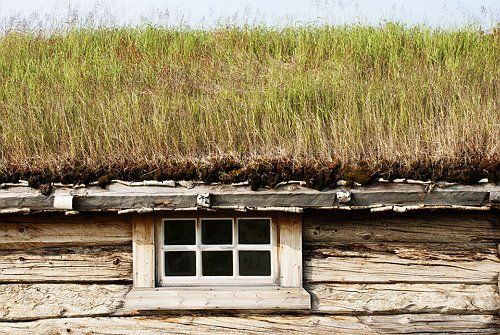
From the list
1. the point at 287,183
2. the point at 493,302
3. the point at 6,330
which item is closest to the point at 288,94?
the point at 287,183

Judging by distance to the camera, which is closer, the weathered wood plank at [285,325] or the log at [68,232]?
Result: the weathered wood plank at [285,325]

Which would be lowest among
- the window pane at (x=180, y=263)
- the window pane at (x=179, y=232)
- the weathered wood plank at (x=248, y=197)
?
the window pane at (x=180, y=263)

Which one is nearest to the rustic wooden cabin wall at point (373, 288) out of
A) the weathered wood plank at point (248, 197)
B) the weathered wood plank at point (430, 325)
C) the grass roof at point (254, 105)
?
the weathered wood plank at point (430, 325)

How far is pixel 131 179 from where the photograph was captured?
4641 millimetres

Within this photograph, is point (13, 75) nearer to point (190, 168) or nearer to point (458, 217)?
point (190, 168)

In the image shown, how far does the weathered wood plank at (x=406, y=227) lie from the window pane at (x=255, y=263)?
45cm

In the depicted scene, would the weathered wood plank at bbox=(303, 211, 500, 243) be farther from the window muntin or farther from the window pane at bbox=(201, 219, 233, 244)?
the window pane at bbox=(201, 219, 233, 244)

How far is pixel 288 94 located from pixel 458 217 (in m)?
2.08

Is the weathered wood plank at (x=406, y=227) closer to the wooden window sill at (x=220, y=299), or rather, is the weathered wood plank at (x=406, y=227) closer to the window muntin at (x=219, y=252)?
the window muntin at (x=219, y=252)

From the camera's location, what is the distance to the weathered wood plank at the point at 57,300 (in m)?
4.77

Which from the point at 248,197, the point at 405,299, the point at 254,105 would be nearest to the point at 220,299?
the point at 248,197

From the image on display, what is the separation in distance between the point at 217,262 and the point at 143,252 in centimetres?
58

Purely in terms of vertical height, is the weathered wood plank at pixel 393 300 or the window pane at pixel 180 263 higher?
the window pane at pixel 180 263

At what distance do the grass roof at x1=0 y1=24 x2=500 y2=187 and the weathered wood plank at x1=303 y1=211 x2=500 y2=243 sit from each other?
0.39m
